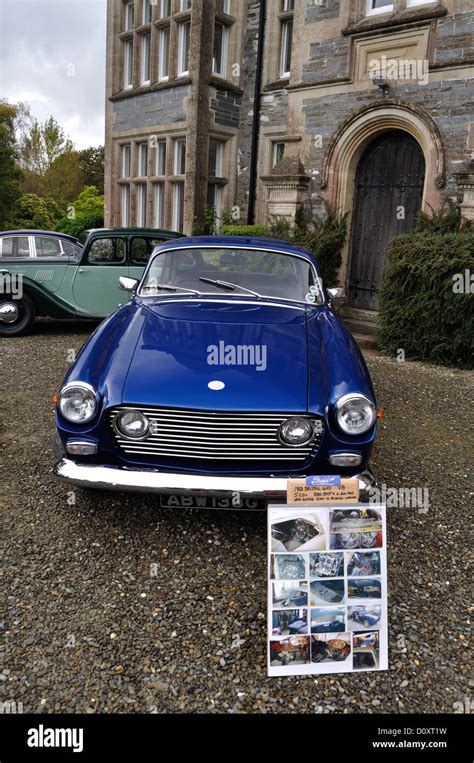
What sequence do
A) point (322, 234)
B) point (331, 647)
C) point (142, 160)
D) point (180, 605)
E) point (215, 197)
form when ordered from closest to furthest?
point (331, 647) < point (180, 605) < point (322, 234) < point (215, 197) < point (142, 160)

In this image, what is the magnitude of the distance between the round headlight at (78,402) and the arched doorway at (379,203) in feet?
22.6

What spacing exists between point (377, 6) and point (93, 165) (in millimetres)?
38186

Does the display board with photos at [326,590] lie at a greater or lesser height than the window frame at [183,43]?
lesser

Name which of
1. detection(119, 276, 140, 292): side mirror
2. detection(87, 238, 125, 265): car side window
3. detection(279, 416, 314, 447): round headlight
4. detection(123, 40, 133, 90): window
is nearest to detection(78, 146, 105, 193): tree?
detection(123, 40, 133, 90): window

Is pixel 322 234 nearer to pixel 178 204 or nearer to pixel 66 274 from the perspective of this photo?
pixel 66 274

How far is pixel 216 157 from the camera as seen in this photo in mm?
13547

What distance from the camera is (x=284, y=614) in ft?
8.11

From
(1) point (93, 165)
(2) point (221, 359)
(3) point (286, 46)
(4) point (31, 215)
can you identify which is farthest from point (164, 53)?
(1) point (93, 165)

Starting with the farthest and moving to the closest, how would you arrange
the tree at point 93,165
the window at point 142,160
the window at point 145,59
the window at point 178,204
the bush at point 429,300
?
the tree at point 93,165
the window at point 142,160
the window at point 145,59
the window at point 178,204
the bush at point 429,300

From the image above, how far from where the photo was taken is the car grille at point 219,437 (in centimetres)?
311

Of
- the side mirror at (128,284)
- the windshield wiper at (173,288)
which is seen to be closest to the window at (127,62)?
the side mirror at (128,284)

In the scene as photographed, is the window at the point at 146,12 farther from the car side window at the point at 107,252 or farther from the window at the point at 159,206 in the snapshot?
the car side window at the point at 107,252
